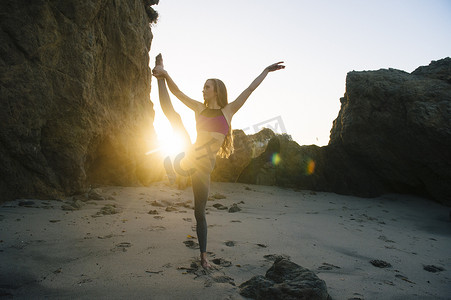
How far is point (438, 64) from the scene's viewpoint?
903cm

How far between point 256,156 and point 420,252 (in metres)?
7.42

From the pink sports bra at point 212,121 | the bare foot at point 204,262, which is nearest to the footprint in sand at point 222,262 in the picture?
the bare foot at point 204,262

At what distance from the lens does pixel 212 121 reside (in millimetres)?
3154

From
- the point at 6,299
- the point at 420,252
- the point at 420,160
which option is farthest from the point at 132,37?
the point at 420,160

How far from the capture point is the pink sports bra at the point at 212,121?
10.3ft

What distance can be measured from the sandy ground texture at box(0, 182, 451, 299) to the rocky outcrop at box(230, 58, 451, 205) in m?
2.85

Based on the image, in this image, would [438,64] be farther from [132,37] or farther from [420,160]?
[132,37]

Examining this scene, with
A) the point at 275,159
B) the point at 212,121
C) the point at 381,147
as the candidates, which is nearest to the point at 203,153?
the point at 212,121

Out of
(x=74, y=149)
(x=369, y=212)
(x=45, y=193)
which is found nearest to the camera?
(x=45, y=193)

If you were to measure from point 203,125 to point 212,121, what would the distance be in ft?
0.37

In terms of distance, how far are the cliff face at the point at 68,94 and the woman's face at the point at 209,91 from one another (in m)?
3.47

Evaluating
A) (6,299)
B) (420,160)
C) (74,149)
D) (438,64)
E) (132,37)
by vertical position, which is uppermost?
(438,64)

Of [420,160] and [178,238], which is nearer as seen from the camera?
[178,238]

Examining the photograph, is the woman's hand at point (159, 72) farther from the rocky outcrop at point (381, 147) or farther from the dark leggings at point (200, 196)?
the rocky outcrop at point (381, 147)
